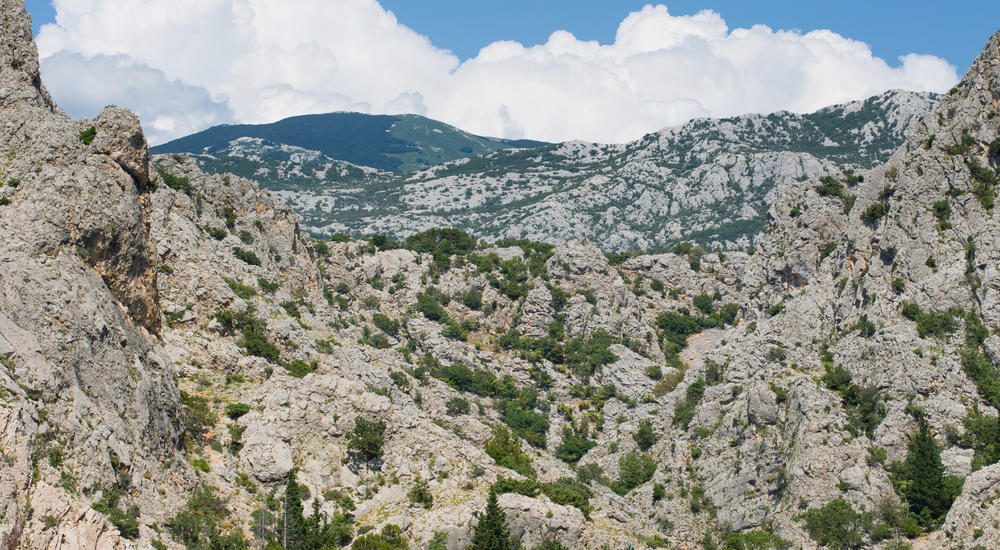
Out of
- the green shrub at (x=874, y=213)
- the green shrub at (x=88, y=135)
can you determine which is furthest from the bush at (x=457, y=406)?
the green shrub at (x=874, y=213)

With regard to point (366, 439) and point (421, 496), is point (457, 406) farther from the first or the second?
point (421, 496)

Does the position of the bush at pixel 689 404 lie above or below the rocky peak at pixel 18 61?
below

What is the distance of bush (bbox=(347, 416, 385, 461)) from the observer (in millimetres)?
44969

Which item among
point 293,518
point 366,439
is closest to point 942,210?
point 366,439

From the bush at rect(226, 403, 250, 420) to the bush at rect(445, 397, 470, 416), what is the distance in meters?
35.6

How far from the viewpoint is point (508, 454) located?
2144 inches

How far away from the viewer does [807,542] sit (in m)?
61.7

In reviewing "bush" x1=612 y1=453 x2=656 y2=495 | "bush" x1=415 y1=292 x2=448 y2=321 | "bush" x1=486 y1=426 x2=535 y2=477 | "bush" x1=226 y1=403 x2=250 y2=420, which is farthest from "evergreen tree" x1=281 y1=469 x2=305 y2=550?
"bush" x1=415 y1=292 x2=448 y2=321

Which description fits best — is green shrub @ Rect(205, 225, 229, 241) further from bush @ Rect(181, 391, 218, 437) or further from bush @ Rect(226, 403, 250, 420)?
bush @ Rect(226, 403, 250, 420)

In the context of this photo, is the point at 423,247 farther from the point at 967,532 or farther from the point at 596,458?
the point at 967,532

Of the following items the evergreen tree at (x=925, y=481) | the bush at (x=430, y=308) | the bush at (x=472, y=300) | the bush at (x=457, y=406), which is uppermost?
the bush at (x=472, y=300)

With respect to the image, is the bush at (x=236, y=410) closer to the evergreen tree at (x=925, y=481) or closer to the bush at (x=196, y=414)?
the bush at (x=196, y=414)

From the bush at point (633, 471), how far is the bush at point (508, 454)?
27904 mm

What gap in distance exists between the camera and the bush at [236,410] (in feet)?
143
